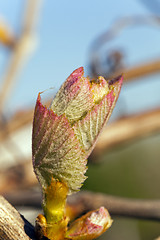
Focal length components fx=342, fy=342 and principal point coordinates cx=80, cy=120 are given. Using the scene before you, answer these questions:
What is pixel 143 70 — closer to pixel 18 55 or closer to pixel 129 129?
pixel 129 129

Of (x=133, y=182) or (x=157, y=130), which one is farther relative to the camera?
(x=133, y=182)

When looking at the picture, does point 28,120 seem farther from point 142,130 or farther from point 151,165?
point 151,165

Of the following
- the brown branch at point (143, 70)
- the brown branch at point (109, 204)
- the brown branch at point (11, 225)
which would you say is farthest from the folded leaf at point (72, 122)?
the brown branch at point (143, 70)

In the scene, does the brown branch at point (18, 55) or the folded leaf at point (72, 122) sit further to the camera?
the brown branch at point (18, 55)

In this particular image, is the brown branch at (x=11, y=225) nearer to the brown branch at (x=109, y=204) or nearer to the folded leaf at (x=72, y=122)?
the folded leaf at (x=72, y=122)

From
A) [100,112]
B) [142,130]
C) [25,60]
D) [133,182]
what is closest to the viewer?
[100,112]

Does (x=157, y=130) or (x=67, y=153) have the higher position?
(x=67, y=153)

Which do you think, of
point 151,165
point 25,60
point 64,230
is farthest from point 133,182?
point 64,230
